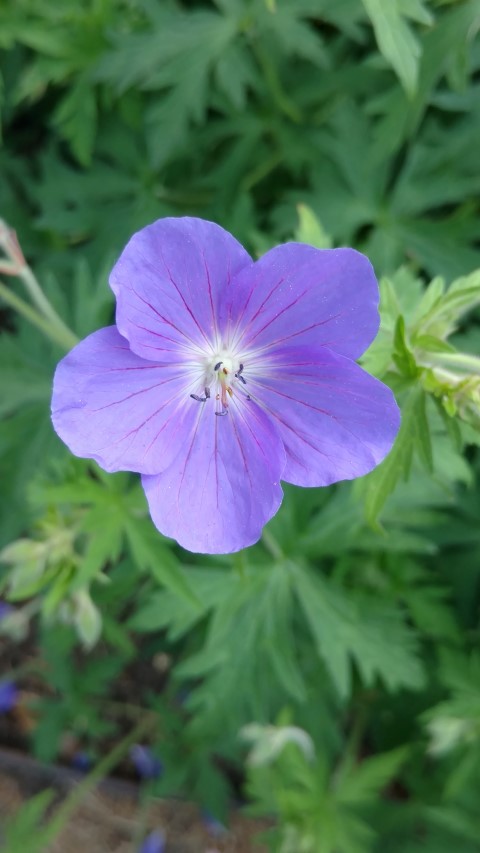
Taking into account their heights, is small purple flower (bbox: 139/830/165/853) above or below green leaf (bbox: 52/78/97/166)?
below

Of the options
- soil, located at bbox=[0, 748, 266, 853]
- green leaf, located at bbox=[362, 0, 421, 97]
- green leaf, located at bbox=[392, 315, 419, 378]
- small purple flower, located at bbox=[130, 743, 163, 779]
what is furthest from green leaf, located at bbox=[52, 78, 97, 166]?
soil, located at bbox=[0, 748, 266, 853]

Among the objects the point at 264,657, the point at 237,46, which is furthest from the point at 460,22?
the point at 264,657

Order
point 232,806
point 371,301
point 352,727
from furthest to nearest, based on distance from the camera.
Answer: point 232,806
point 352,727
point 371,301

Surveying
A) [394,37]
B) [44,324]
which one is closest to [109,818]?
[44,324]

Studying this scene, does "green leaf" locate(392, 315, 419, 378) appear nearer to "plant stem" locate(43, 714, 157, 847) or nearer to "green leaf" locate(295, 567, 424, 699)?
"green leaf" locate(295, 567, 424, 699)

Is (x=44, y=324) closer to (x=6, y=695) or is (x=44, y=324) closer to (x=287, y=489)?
(x=287, y=489)

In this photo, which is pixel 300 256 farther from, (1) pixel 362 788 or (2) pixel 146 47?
(1) pixel 362 788

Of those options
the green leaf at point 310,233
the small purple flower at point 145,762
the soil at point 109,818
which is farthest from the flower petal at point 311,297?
the soil at point 109,818

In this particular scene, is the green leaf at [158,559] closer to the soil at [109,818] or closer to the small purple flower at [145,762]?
the small purple flower at [145,762]
